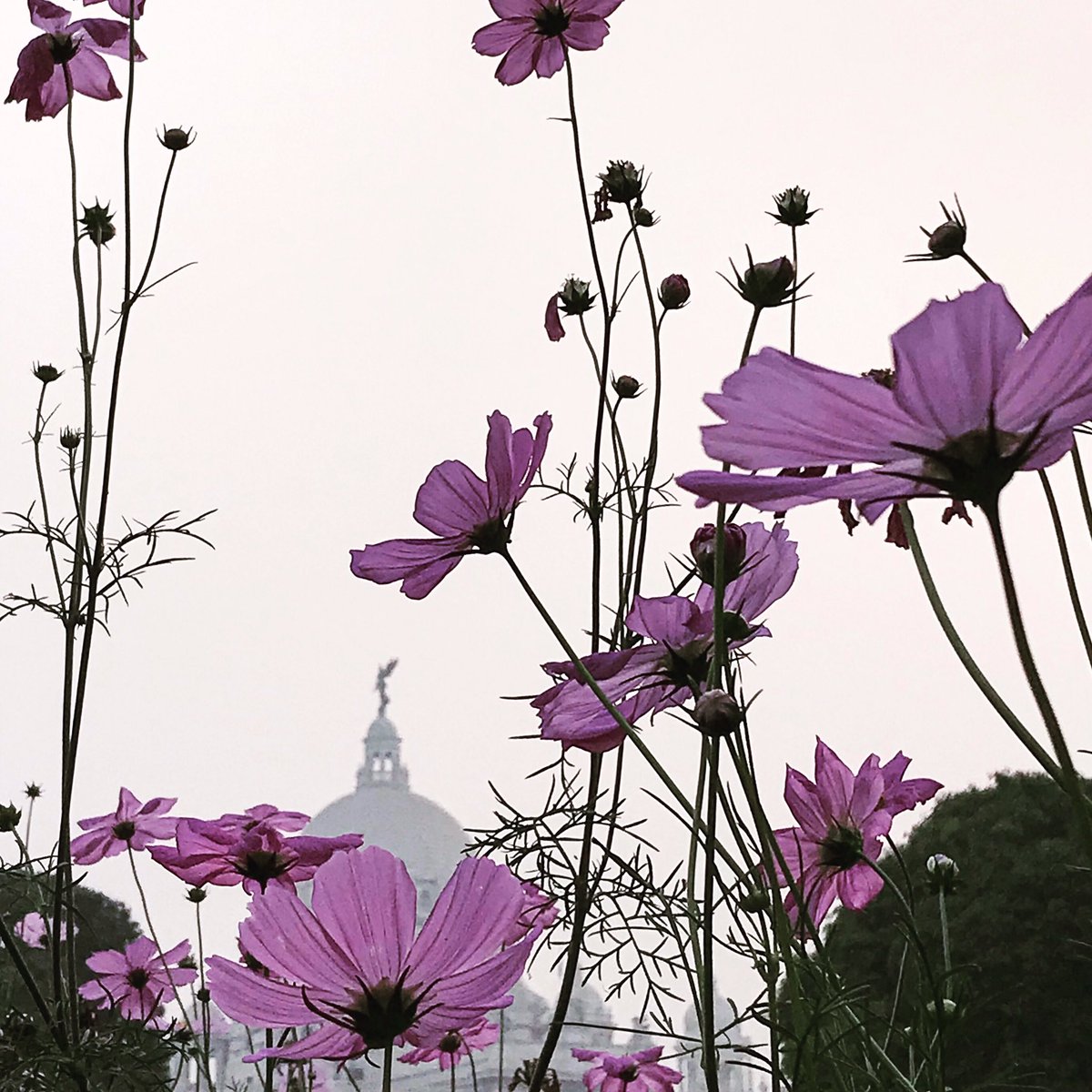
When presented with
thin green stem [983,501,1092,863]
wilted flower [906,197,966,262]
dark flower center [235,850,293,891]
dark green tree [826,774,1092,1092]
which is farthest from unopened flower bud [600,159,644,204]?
dark green tree [826,774,1092,1092]

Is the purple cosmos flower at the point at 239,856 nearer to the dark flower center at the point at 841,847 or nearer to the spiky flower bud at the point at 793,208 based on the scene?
the dark flower center at the point at 841,847

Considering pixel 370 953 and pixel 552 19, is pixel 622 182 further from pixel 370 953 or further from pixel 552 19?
pixel 370 953

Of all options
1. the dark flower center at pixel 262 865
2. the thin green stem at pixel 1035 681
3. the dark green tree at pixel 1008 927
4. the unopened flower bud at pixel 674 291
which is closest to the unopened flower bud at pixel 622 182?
the unopened flower bud at pixel 674 291

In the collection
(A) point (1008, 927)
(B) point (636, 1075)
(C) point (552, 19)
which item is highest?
(C) point (552, 19)

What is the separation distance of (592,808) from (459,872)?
12.7 inches

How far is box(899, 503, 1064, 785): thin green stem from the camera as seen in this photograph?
27cm

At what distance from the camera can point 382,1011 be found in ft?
1.21

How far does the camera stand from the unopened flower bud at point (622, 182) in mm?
905

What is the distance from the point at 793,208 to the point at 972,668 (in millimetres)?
515

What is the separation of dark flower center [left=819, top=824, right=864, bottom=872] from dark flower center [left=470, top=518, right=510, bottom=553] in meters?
0.18

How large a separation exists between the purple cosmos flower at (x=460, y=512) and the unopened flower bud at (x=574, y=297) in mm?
534

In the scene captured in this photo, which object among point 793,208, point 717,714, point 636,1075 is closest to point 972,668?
point 717,714

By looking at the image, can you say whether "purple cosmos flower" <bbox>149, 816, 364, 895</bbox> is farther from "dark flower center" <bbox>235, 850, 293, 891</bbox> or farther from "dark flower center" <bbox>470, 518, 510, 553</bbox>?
"dark flower center" <bbox>470, 518, 510, 553</bbox>

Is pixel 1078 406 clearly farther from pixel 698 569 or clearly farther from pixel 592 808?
pixel 592 808
